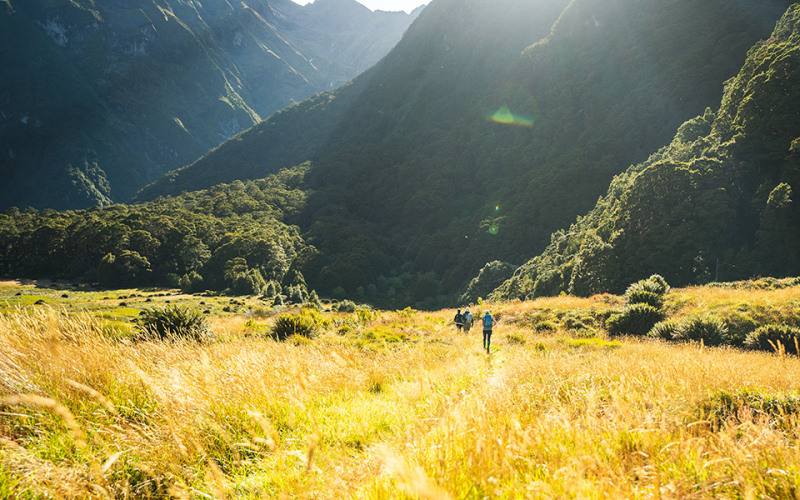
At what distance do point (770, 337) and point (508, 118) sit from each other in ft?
435

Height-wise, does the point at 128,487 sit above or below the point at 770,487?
below

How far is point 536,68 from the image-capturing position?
418 ft

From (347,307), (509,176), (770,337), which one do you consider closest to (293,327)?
(770,337)

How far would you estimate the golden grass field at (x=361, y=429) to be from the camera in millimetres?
2201

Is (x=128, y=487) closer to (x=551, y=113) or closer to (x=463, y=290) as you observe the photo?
(x=463, y=290)

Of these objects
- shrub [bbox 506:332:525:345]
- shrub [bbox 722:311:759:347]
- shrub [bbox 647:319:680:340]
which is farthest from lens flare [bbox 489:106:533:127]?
shrub [bbox 506:332:525:345]

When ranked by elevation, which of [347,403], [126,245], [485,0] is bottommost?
[347,403]

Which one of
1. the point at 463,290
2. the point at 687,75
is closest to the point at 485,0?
the point at 687,75

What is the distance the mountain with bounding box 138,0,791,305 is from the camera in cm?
8425

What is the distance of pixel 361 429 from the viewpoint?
3.80m

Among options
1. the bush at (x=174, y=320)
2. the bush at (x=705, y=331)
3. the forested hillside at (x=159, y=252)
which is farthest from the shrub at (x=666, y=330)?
the forested hillside at (x=159, y=252)

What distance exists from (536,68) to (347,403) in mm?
150576

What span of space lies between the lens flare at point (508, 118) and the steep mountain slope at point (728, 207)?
8488cm

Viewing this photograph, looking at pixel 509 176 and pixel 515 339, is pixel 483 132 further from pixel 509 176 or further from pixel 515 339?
pixel 515 339
